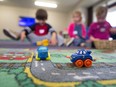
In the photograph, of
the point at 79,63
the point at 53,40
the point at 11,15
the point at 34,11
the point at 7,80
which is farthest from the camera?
the point at 34,11

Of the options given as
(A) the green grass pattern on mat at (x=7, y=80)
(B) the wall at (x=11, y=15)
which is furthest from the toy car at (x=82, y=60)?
(B) the wall at (x=11, y=15)

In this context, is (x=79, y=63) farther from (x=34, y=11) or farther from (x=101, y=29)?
(x=34, y=11)

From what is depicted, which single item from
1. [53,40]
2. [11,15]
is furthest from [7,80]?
[11,15]

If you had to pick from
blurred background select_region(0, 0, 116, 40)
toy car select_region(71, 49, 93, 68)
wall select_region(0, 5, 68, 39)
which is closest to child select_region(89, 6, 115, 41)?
toy car select_region(71, 49, 93, 68)

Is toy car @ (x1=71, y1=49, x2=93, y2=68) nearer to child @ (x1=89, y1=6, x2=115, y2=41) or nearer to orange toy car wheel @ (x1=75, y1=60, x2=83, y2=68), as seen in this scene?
orange toy car wheel @ (x1=75, y1=60, x2=83, y2=68)

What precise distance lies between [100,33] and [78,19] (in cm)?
55

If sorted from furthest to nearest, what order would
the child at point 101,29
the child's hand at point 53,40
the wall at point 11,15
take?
1. the wall at point 11,15
2. the child's hand at point 53,40
3. the child at point 101,29

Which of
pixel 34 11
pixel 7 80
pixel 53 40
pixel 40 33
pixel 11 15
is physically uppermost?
pixel 34 11

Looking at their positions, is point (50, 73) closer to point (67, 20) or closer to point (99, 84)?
point (99, 84)

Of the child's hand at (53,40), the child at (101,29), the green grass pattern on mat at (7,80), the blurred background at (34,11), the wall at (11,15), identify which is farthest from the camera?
the wall at (11,15)

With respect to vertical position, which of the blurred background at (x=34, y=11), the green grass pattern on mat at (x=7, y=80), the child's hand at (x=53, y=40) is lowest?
the green grass pattern on mat at (x=7, y=80)

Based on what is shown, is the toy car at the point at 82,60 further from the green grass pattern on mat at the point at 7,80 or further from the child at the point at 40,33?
the child at the point at 40,33

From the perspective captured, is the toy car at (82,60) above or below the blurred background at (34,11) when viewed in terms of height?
below

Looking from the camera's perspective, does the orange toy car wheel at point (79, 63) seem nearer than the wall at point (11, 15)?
Yes
